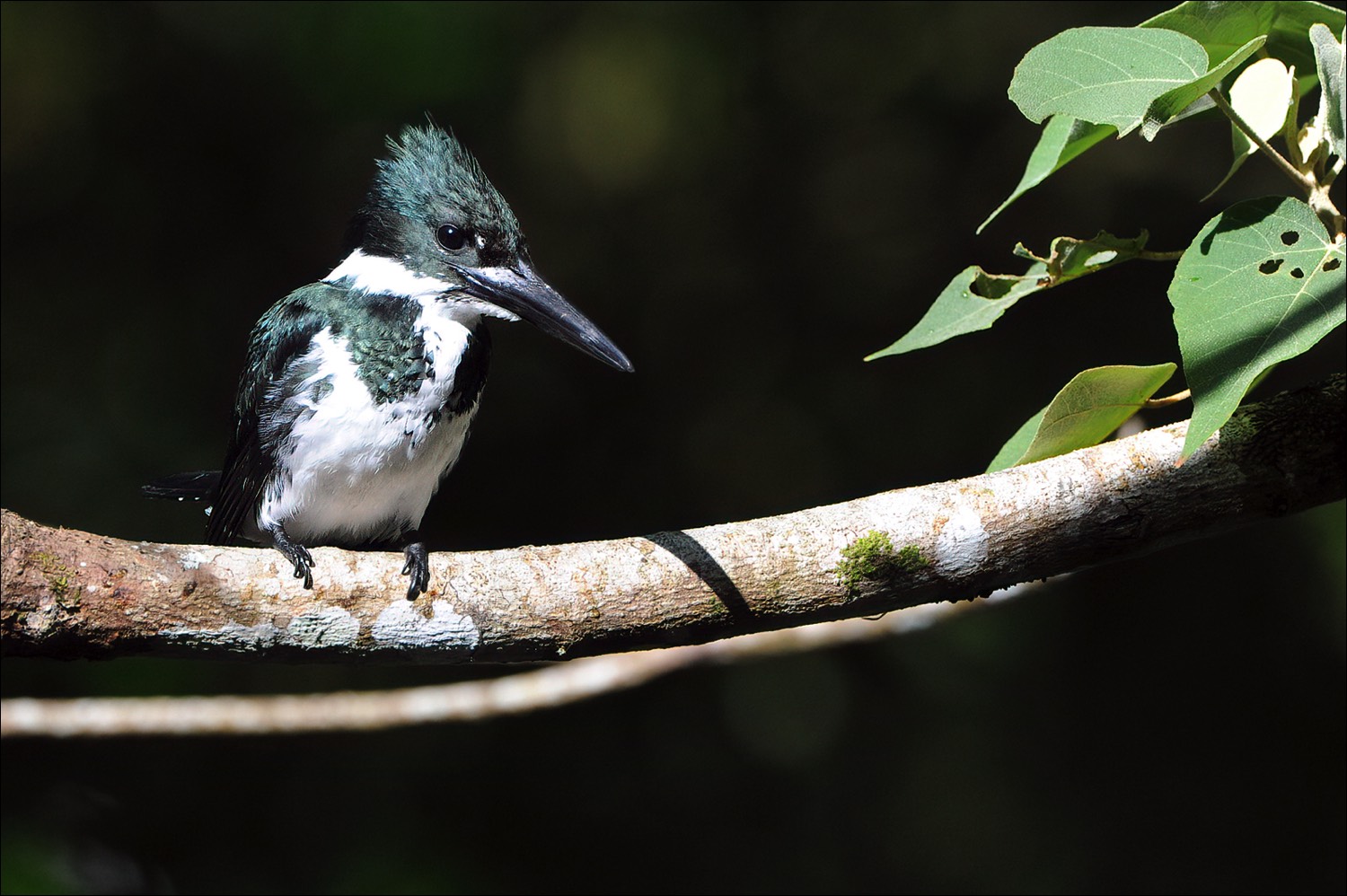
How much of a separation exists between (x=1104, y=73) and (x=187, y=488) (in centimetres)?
161

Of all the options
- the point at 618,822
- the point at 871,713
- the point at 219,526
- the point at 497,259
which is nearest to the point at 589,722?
the point at 618,822

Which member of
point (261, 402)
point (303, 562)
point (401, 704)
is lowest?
point (401, 704)

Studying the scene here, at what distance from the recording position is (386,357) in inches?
68.1

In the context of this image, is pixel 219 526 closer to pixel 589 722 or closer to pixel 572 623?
pixel 572 623

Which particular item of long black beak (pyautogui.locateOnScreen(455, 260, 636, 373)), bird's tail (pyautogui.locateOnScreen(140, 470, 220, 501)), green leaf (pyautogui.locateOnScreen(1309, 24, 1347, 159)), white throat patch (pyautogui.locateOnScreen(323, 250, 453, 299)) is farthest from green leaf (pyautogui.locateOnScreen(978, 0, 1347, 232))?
bird's tail (pyautogui.locateOnScreen(140, 470, 220, 501))

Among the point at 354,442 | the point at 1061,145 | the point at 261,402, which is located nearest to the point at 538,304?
the point at 354,442

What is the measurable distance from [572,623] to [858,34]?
2.19 meters

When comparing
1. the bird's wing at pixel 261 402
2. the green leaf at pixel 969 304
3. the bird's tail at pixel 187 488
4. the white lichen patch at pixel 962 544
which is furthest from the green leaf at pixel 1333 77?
the bird's tail at pixel 187 488

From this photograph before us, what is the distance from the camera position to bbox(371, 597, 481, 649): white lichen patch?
1183 mm

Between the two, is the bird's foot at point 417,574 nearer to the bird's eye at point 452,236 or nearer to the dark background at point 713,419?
the bird's eye at point 452,236

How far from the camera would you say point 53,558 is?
1.08m

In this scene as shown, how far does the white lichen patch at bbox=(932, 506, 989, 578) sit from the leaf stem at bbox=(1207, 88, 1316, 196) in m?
0.41

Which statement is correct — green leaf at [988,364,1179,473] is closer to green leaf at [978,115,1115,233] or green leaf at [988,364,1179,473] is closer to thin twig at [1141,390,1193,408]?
thin twig at [1141,390,1193,408]

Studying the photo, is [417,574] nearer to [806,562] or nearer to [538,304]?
[806,562]
